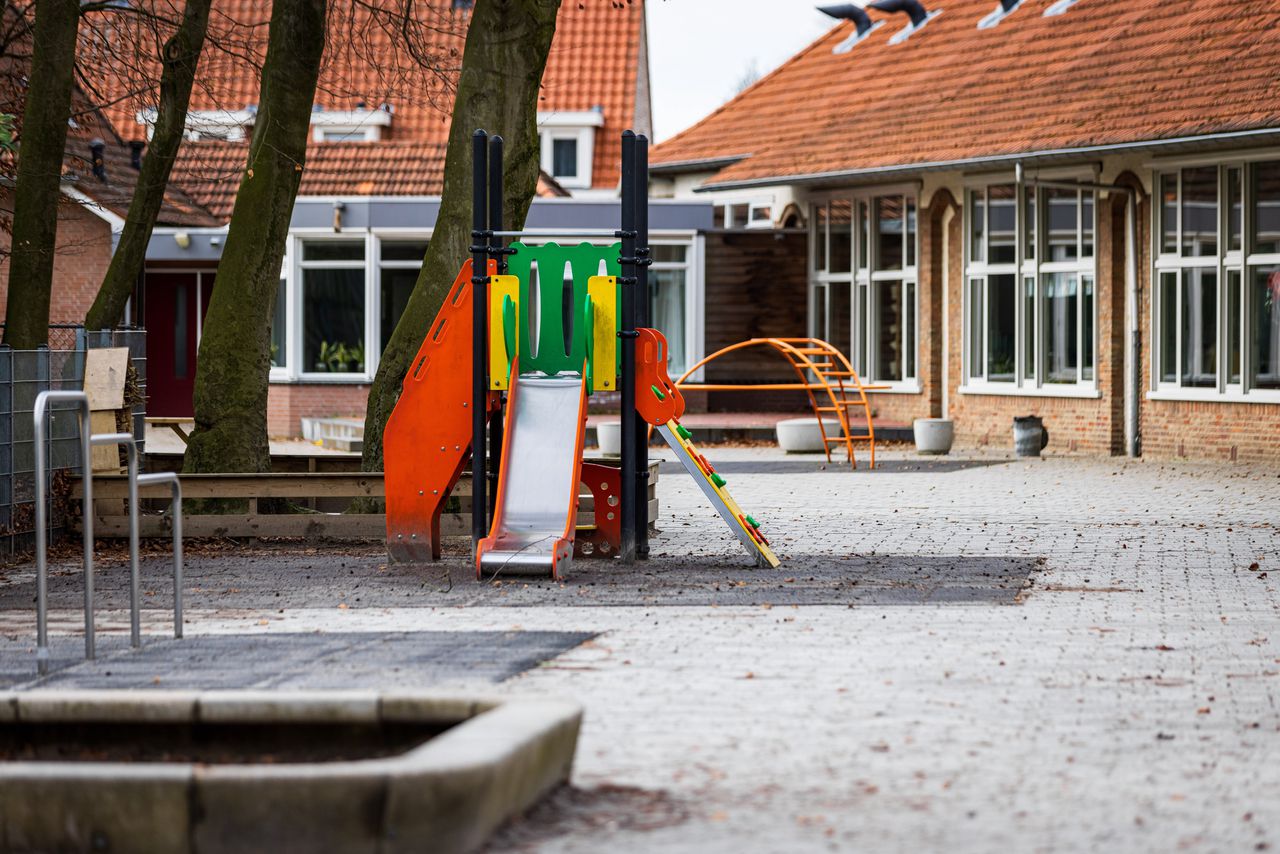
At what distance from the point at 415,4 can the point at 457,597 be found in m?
9.32

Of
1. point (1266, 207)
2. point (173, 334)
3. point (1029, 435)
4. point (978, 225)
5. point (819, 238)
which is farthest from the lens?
point (173, 334)

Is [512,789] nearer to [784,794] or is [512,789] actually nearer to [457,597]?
[784,794]

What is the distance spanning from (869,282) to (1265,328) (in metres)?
8.30

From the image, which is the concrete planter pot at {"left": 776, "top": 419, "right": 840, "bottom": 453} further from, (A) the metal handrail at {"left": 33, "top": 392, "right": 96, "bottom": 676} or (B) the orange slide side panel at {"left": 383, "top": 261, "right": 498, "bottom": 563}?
(A) the metal handrail at {"left": 33, "top": 392, "right": 96, "bottom": 676}

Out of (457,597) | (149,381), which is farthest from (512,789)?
(149,381)

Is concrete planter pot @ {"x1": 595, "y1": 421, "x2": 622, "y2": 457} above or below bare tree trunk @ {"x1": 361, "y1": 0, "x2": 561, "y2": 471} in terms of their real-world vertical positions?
below

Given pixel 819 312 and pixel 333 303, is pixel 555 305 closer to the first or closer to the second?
pixel 819 312

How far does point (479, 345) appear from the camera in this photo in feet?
40.0

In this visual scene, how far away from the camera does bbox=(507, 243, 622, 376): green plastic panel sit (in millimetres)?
12312

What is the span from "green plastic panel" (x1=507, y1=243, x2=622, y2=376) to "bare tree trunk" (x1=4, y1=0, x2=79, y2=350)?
419cm

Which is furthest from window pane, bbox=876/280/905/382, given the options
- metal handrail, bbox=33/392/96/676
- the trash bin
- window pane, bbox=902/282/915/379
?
metal handrail, bbox=33/392/96/676

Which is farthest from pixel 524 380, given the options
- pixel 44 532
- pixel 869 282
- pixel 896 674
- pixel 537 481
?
pixel 869 282

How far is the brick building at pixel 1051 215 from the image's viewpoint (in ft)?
71.2

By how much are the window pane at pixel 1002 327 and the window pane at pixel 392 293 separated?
9.81 metres
